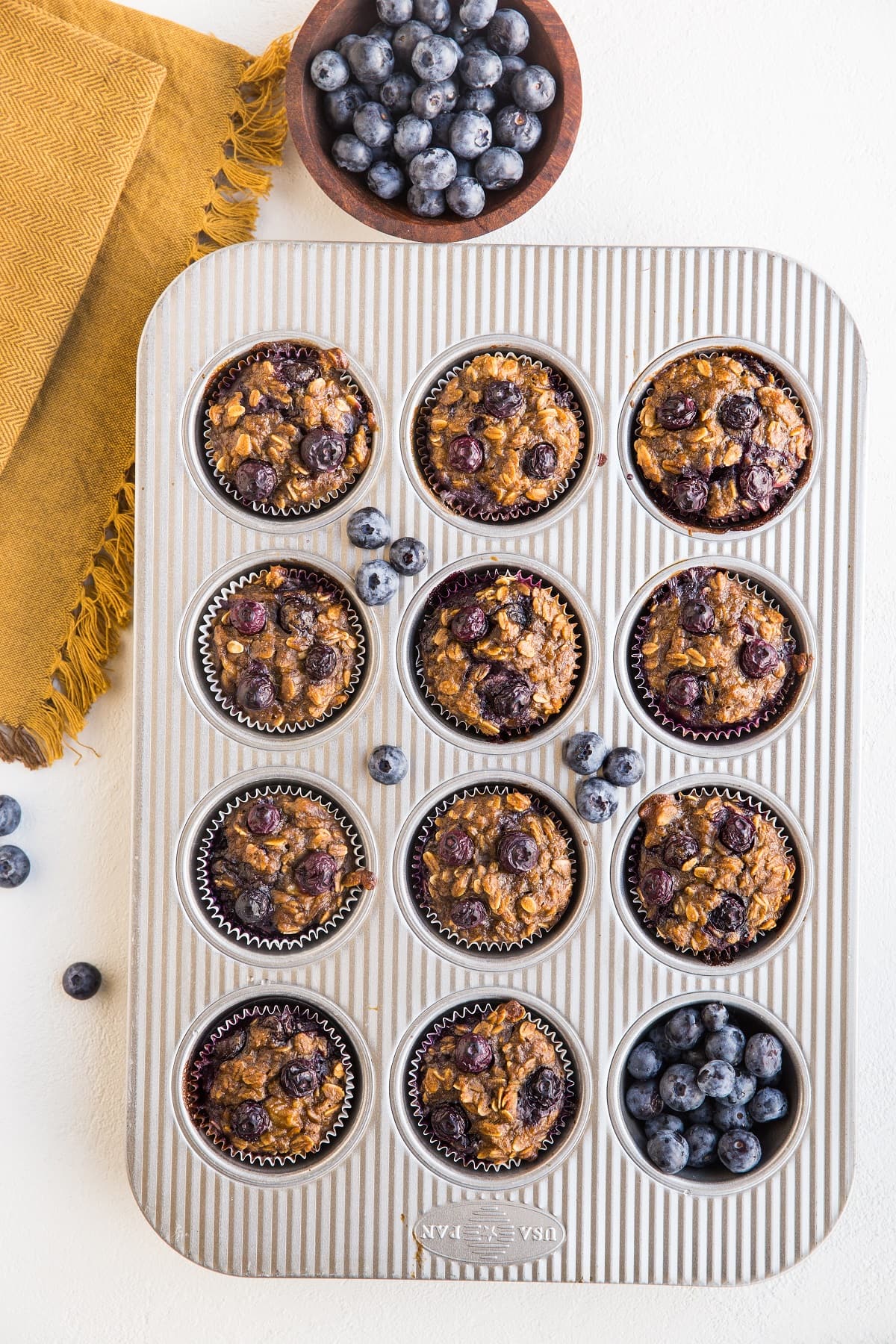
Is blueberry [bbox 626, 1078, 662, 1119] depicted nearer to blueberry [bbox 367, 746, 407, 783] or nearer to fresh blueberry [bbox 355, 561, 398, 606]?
blueberry [bbox 367, 746, 407, 783]

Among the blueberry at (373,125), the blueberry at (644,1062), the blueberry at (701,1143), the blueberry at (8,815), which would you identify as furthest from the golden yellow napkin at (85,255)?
the blueberry at (701,1143)

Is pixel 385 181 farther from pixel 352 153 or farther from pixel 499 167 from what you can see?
pixel 499 167

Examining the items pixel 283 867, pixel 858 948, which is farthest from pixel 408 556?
pixel 858 948

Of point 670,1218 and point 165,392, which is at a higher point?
point 165,392

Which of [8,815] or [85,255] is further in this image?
[8,815]

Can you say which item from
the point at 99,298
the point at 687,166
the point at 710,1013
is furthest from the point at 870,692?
the point at 99,298

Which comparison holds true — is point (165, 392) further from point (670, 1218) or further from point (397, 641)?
point (670, 1218)
